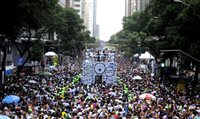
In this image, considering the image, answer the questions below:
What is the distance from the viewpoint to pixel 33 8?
111 feet

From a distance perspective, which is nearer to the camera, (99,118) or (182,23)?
(99,118)

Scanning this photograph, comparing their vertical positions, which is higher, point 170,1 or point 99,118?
point 170,1

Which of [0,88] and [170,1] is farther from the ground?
[170,1]

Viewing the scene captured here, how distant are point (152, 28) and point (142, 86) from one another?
18925 millimetres

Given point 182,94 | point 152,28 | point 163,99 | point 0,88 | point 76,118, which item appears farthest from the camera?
point 152,28

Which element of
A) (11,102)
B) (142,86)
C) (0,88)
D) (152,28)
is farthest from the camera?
(152,28)

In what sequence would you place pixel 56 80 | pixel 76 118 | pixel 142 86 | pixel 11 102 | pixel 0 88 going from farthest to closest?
1. pixel 56 80
2. pixel 142 86
3. pixel 0 88
4. pixel 11 102
5. pixel 76 118

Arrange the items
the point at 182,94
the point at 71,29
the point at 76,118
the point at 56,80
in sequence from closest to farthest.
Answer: the point at 76,118 → the point at 182,94 → the point at 56,80 → the point at 71,29

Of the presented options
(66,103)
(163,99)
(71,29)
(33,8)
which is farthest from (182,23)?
(71,29)

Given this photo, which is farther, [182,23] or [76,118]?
[182,23]

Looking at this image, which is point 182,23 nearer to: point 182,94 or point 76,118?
point 182,94

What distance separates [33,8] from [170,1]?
16.5 m

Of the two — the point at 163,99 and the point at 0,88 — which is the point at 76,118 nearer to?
the point at 163,99

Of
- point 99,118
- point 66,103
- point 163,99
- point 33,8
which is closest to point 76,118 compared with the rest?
point 99,118
